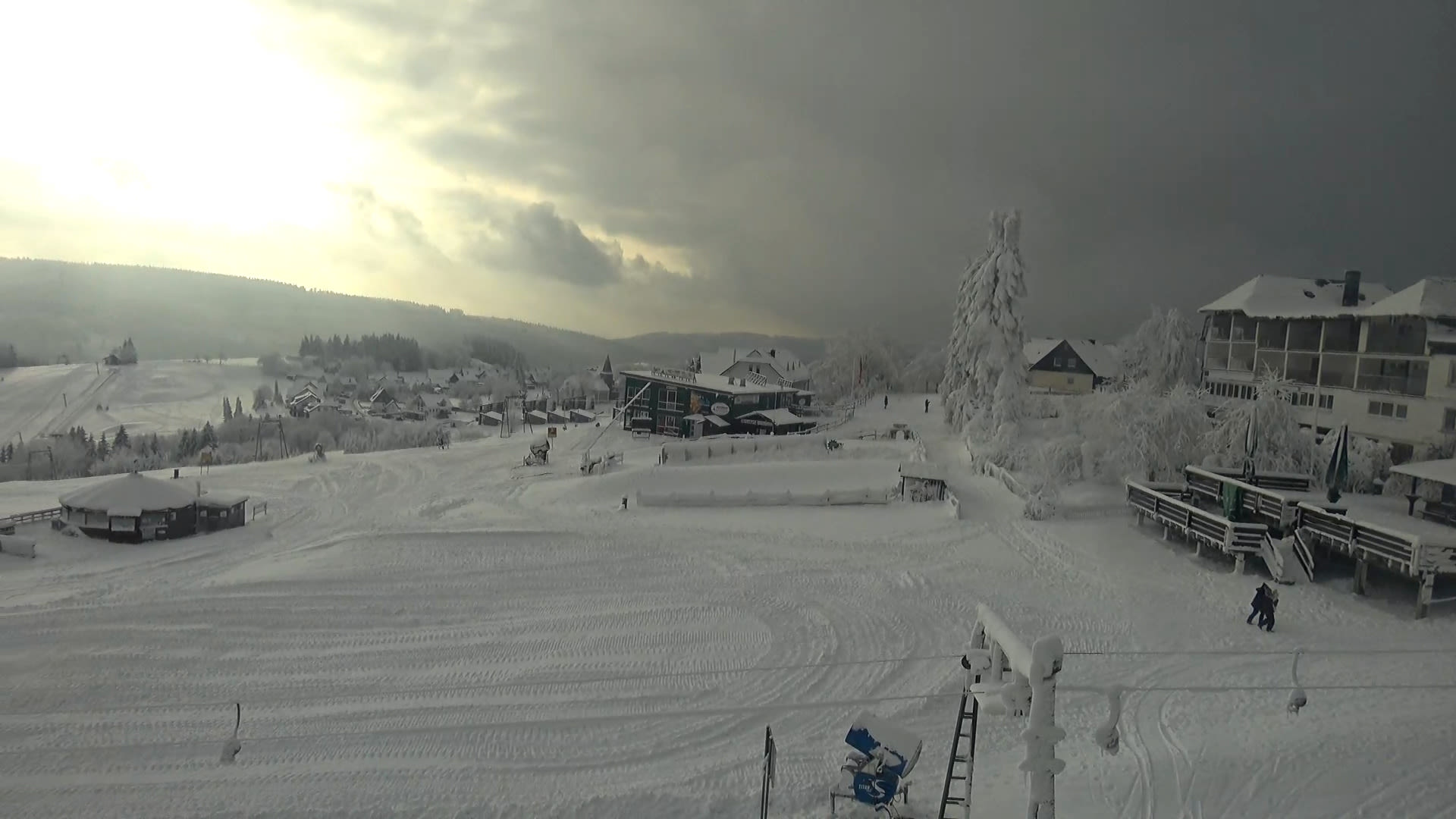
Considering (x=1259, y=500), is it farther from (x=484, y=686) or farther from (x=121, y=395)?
(x=121, y=395)

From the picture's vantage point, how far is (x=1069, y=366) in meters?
64.4

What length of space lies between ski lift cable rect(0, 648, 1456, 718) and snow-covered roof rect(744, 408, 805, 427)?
36764 mm

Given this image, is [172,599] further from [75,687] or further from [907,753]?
[907,753]

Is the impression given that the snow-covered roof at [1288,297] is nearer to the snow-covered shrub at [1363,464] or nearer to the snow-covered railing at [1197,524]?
the snow-covered shrub at [1363,464]

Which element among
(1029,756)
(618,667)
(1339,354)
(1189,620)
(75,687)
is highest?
(1339,354)

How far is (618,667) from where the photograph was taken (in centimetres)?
1470

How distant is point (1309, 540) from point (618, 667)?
17692mm

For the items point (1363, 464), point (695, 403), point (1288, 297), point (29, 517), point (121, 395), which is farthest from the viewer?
point (121, 395)

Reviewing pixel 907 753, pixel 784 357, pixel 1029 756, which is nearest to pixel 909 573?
pixel 907 753

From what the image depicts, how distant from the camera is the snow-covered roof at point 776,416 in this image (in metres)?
51.6

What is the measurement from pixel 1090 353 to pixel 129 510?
213 ft

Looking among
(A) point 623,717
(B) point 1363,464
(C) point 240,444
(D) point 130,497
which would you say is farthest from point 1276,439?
(C) point 240,444

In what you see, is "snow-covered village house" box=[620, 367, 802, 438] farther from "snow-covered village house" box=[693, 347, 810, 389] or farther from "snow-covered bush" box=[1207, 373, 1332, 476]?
"snow-covered bush" box=[1207, 373, 1332, 476]

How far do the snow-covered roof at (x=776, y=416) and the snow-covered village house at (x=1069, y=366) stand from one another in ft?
75.2
